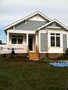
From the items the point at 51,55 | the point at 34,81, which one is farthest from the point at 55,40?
the point at 34,81

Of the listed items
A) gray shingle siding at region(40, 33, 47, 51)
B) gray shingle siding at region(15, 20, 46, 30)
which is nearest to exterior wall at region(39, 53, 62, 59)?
gray shingle siding at region(40, 33, 47, 51)

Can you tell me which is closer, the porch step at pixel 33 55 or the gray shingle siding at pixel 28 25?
the porch step at pixel 33 55

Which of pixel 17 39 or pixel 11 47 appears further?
pixel 17 39

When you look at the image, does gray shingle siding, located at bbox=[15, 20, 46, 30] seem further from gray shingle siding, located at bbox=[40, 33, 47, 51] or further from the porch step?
the porch step

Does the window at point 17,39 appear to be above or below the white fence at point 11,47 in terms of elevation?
above

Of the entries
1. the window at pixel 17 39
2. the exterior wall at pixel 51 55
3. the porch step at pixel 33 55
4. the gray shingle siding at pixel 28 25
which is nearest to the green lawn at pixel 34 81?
the porch step at pixel 33 55

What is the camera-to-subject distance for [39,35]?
3666 cm

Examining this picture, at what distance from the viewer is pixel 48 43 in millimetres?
36219

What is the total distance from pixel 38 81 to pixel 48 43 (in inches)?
812

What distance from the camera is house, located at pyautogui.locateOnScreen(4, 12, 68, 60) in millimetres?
35953

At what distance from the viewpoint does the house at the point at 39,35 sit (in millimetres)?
35953

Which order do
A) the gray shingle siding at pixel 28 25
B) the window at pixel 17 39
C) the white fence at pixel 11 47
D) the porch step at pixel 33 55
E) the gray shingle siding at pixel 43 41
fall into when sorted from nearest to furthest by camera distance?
the porch step at pixel 33 55
the white fence at pixel 11 47
the gray shingle siding at pixel 43 41
the gray shingle siding at pixel 28 25
the window at pixel 17 39

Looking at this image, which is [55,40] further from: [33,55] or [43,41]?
[33,55]

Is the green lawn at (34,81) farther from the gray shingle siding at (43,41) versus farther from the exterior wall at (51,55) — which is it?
the gray shingle siding at (43,41)
